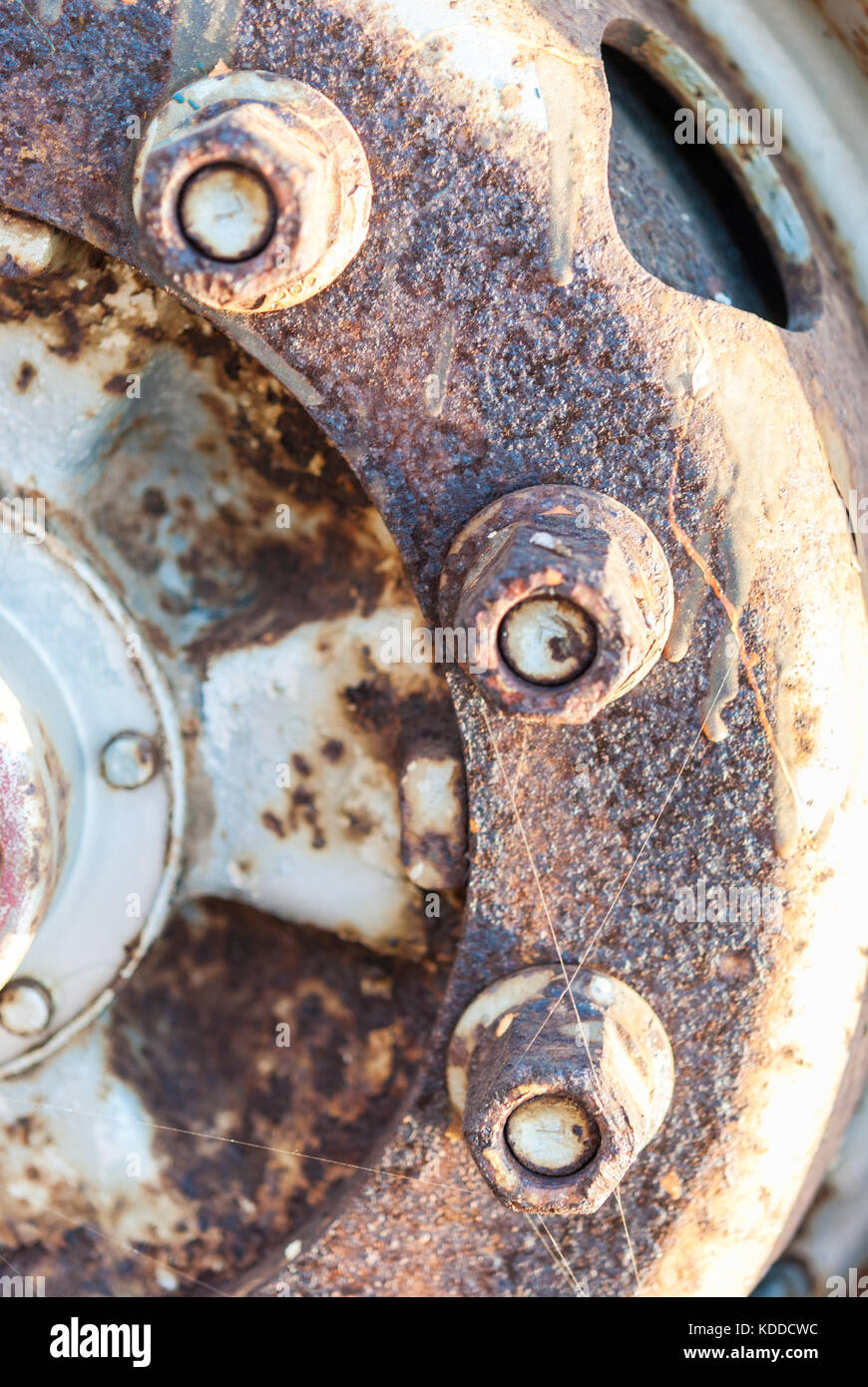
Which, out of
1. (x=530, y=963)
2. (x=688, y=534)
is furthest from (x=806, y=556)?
(x=530, y=963)

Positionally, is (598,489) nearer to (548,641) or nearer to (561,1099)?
(548,641)

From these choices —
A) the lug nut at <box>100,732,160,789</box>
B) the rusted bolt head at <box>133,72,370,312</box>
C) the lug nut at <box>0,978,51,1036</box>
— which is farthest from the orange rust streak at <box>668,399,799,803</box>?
the lug nut at <box>0,978,51,1036</box>

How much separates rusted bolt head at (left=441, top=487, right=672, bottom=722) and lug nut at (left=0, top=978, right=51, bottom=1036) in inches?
20.9

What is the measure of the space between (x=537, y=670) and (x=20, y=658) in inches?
18.7

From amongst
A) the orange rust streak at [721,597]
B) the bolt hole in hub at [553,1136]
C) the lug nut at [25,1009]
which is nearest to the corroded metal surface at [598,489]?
the orange rust streak at [721,597]

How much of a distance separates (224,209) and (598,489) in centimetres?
29

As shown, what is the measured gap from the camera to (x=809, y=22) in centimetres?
100

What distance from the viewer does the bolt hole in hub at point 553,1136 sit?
763 millimetres

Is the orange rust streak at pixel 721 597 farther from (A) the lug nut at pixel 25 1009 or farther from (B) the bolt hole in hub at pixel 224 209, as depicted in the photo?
(A) the lug nut at pixel 25 1009

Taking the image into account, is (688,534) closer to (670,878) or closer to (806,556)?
(806,556)

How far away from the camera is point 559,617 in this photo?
710mm

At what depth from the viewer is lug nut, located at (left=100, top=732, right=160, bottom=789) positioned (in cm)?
100

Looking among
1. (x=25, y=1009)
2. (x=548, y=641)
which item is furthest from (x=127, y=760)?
(x=548, y=641)

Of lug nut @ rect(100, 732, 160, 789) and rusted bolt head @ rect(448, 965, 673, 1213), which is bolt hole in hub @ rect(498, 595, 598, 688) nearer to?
rusted bolt head @ rect(448, 965, 673, 1213)
